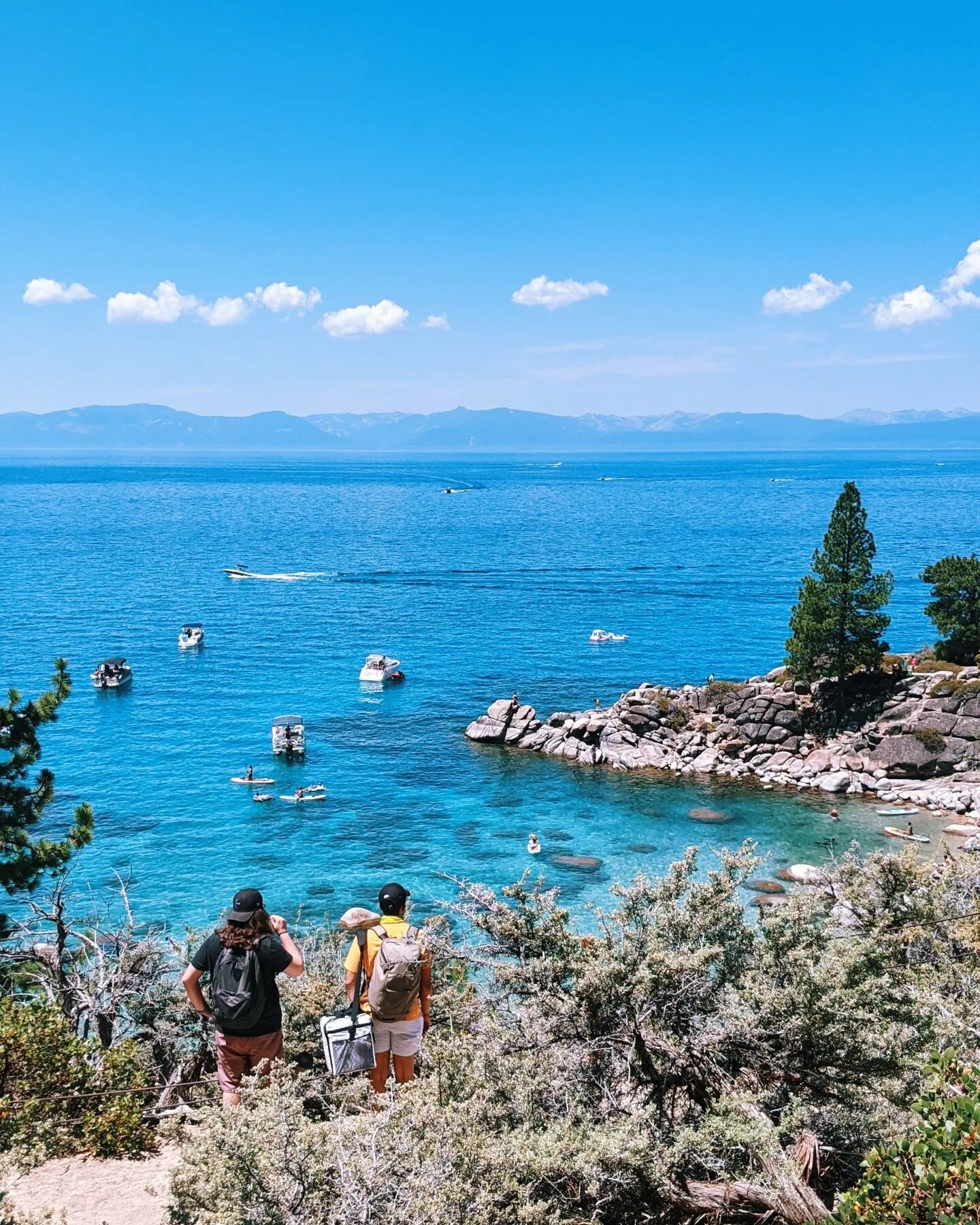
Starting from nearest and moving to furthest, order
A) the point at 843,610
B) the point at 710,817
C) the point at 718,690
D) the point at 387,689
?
the point at 710,817, the point at 843,610, the point at 718,690, the point at 387,689

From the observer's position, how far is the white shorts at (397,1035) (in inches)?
356

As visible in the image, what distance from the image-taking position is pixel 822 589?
159 feet

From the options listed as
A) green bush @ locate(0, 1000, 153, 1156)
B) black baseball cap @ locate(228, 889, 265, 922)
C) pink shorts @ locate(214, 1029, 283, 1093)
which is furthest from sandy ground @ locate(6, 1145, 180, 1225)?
black baseball cap @ locate(228, 889, 265, 922)

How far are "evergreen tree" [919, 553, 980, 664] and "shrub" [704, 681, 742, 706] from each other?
1216 centimetres

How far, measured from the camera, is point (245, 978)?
8.50 m

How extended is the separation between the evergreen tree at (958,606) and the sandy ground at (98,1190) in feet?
163

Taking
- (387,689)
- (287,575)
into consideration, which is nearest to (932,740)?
(387,689)

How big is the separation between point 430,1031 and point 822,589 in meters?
43.2

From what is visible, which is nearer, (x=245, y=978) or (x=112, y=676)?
(x=245, y=978)

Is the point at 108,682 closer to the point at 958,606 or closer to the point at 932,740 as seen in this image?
the point at 932,740

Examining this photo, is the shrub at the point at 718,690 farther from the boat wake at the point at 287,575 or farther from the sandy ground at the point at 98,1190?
the boat wake at the point at 287,575

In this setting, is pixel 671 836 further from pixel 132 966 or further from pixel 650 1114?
pixel 650 1114

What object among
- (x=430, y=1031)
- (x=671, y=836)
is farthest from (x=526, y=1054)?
(x=671, y=836)

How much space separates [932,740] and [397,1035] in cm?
4032
